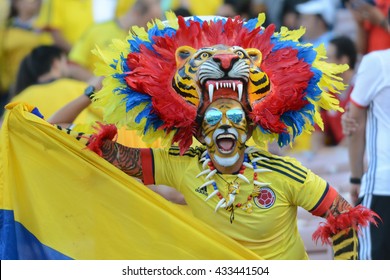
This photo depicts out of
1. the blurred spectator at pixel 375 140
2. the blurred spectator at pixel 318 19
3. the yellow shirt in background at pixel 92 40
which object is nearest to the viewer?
the blurred spectator at pixel 375 140

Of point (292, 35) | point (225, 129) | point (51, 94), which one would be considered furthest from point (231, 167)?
point (51, 94)

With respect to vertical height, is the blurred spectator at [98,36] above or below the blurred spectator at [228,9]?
below

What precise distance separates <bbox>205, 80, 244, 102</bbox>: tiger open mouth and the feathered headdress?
68mm

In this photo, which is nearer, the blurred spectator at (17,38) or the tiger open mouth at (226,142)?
the tiger open mouth at (226,142)

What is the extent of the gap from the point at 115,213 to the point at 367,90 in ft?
6.57

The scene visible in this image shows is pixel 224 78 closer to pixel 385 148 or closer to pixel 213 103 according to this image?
pixel 213 103

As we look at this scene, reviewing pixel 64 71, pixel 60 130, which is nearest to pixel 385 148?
pixel 60 130

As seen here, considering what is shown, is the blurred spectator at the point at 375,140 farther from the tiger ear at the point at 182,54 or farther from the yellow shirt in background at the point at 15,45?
the yellow shirt in background at the point at 15,45

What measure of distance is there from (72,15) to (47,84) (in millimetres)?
3168

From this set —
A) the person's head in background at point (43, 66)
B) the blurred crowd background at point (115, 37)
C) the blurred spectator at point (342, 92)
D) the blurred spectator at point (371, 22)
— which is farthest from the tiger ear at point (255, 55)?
the blurred spectator at point (371, 22)

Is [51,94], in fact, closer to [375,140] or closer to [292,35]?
[375,140]

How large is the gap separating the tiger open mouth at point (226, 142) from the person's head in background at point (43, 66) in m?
3.42

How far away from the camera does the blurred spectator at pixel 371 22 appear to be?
33.2 feet

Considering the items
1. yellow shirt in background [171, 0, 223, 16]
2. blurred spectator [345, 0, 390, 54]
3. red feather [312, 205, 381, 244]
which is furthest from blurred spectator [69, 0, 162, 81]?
red feather [312, 205, 381, 244]
